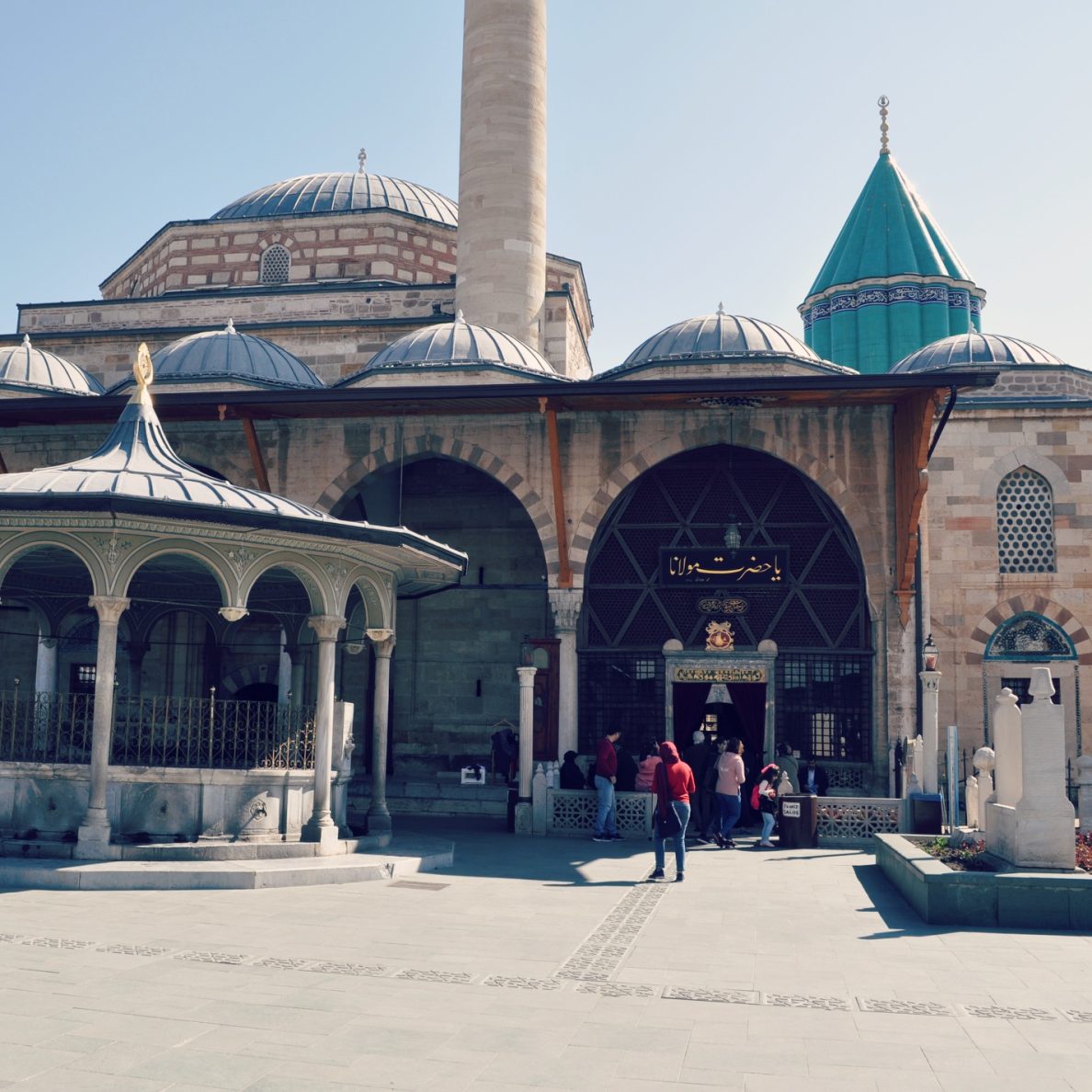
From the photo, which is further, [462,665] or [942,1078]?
[462,665]

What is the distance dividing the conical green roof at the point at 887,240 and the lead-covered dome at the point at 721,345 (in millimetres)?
17584

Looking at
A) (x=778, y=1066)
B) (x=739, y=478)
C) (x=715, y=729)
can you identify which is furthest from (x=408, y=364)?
(x=778, y=1066)

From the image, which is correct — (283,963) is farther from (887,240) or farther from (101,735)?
(887,240)

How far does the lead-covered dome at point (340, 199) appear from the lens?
2372cm

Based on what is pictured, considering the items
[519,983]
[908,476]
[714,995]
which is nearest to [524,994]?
[519,983]

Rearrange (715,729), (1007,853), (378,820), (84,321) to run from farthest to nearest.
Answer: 1. (84,321)
2. (715,729)
3. (378,820)
4. (1007,853)

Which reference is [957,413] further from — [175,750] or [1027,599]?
[175,750]

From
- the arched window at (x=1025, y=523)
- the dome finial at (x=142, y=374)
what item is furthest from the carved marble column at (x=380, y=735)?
the arched window at (x=1025, y=523)

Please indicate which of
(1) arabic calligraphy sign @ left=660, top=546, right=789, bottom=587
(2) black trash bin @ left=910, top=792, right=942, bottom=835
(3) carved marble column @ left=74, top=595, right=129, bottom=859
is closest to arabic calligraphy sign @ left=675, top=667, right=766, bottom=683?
(1) arabic calligraphy sign @ left=660, top=546, right=789, bottom=587

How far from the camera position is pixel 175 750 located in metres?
10.3

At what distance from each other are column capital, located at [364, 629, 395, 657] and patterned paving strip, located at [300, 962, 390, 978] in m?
5.49

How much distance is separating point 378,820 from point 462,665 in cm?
694

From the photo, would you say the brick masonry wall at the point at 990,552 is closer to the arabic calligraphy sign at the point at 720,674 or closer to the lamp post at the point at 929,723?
the arabic calligraphy sign at the point at 720,674

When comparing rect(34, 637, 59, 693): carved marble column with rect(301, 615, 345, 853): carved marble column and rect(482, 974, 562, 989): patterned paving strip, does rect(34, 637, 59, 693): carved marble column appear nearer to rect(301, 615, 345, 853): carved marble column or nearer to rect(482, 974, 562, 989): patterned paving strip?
rect(301, 615, 345, 853): carved marble column
